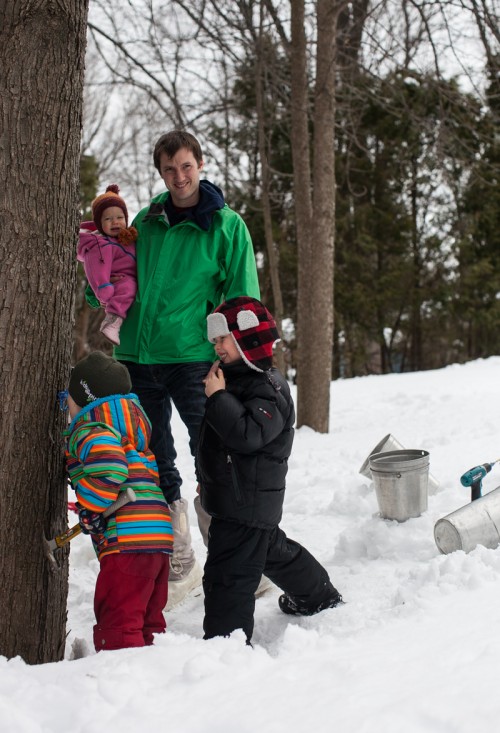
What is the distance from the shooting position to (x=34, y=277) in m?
2.66

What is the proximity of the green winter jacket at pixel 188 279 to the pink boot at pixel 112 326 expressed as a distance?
0.11m

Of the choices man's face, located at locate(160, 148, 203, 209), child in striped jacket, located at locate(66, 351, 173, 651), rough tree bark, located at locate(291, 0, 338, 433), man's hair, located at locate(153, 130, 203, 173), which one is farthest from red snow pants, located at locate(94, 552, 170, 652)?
rough tree bark, located at locate(291, 0, 338, 433)

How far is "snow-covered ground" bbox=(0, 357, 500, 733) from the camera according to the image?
1.88 metres

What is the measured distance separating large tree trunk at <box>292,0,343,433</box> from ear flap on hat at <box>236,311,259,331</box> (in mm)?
4577

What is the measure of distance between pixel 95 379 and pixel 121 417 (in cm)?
18

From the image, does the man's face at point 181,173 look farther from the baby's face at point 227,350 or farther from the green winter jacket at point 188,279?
the baby's face at point 227,350

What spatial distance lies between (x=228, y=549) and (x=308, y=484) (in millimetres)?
2356

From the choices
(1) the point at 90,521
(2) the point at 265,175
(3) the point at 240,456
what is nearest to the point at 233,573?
(3) the point at 240,456

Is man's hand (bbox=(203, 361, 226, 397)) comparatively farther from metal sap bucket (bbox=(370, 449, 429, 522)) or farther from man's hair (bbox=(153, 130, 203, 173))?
metal sap bucket (bbox=(370, 449, 429, 522))

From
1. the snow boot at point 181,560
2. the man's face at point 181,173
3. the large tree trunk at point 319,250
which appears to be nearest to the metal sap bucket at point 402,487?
the snow boot at point 181,560

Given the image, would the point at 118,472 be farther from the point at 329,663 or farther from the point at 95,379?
the point at 329,663

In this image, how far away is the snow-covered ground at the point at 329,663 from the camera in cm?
188

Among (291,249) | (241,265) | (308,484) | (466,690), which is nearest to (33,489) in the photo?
(241,265)

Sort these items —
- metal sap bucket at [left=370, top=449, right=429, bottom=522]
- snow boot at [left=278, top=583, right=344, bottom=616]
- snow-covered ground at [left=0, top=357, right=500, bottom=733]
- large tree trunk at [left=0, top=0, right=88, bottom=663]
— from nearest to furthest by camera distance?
snow-covered ground at [left=0, top=357, right=500, bottom=733] → large tree trunk at [left=0, top=0, right=88, bottom=663] → snow boot at [left=278, top=583, right=344, bottom=616] → metal sap bucket at [left=370, top=449, right=429, bottom=522]
